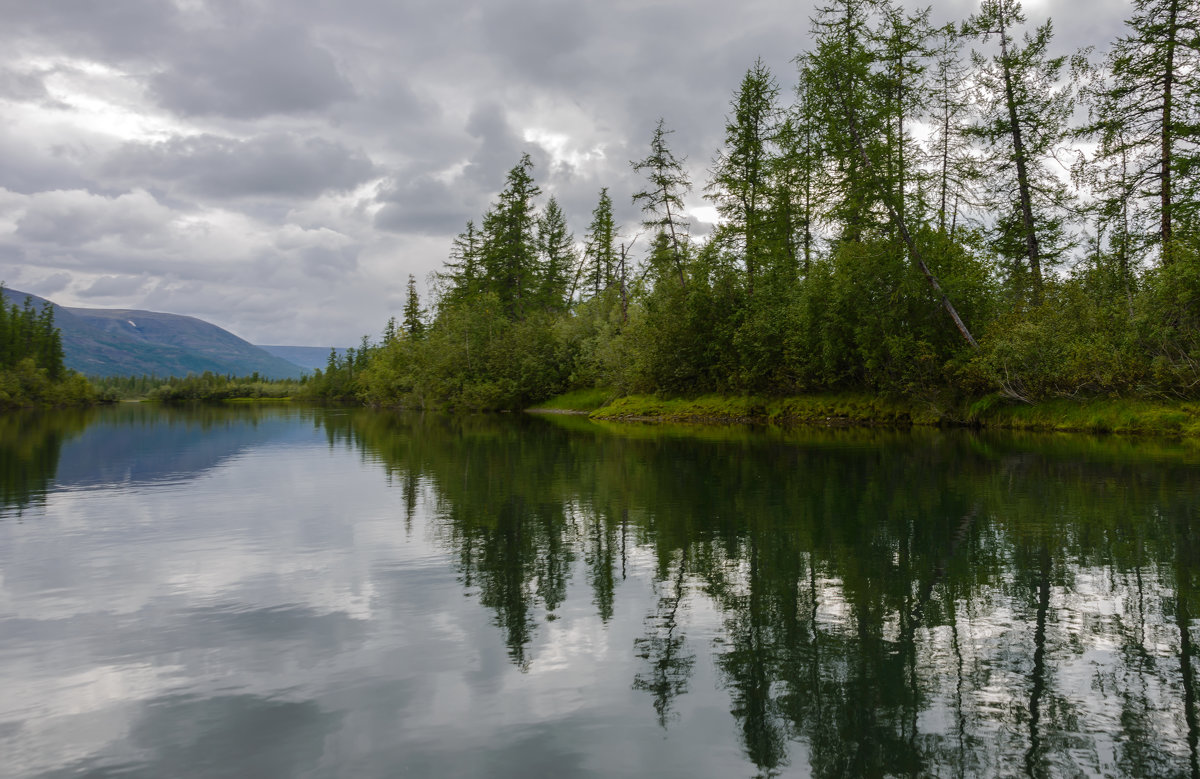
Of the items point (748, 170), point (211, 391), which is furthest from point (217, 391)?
point (748, 170)

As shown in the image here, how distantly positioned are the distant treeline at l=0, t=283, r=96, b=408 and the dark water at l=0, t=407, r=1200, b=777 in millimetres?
94491

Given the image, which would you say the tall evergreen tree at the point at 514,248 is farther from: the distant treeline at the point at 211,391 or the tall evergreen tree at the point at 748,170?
the distant treeline at the point at 211,391

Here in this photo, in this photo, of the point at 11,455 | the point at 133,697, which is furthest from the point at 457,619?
the point at 11,455

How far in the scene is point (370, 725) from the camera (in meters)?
4.86

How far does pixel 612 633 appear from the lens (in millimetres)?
6578

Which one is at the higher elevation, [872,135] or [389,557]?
[872,135]

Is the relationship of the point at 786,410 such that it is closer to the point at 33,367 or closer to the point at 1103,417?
the point at 1103,417

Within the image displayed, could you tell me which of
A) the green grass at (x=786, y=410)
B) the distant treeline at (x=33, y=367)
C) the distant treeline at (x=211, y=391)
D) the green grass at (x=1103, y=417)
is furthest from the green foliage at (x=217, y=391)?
the green grass at (x=1103, y=417)

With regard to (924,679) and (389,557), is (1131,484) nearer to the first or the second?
(924,679)

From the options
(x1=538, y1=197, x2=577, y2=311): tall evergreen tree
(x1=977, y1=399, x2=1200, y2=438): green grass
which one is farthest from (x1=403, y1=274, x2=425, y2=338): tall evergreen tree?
(x1=977, y1=399, x2=1200, y2=438): green grass

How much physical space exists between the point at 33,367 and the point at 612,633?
111 m

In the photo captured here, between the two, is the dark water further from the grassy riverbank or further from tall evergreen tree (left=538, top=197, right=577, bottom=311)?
tall evergreen tree (left=538, top=197, right=577, bottom=311)

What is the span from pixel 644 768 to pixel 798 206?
3970 cm

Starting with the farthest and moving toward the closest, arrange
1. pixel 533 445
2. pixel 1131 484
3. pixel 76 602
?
pixel 533 445 → pixel 1131 484 → pixel 76 602
